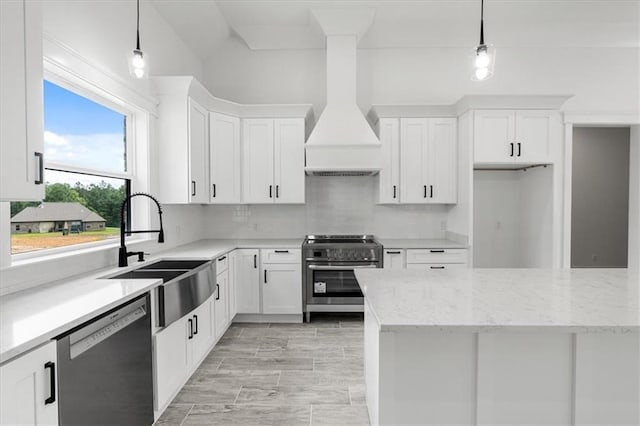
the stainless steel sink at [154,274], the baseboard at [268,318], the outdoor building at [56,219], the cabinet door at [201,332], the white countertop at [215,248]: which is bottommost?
the baseboard at [268,318]

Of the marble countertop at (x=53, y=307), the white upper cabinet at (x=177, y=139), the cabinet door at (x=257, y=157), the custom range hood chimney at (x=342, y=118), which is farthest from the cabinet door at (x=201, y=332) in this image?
the custom range hood chimney at (x=342, y=118)

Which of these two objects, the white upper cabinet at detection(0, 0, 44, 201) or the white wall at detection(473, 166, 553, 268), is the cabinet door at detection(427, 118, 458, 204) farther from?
the white upper cabinet at detection(0, 0, 44, 201)

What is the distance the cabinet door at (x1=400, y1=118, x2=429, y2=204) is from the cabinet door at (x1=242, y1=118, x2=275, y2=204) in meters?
1.57

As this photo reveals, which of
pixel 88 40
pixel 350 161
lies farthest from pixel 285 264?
pixel 88 40

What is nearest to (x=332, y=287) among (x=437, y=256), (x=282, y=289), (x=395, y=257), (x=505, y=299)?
(x=282, y=289)

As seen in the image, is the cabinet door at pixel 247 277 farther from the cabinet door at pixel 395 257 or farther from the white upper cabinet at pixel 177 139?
the cabinet door at pixel 395 257

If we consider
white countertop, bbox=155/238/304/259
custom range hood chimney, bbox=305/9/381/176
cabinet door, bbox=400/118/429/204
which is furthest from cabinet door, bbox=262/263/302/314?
cabinet door, bbox=400/118/429/204

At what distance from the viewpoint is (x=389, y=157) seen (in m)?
4.21

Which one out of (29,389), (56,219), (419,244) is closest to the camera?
(29,389)

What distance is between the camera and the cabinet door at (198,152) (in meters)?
3.51

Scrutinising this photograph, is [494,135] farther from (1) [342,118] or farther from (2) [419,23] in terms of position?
(1) [342,118]

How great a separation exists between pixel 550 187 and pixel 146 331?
13.7 ft

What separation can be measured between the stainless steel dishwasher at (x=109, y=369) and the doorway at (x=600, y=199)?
732 cm

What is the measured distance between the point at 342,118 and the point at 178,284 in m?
2.48
